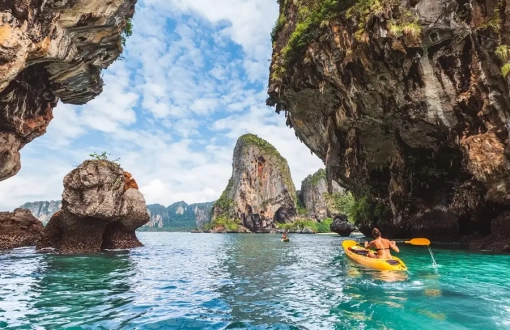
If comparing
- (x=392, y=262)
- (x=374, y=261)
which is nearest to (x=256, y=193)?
→ (x=374, y=261)

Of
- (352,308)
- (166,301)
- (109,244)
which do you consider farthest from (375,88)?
(109,244)

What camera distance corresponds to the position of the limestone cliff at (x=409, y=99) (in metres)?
16.9

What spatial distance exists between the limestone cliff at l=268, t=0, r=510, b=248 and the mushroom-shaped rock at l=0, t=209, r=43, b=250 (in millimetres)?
22532

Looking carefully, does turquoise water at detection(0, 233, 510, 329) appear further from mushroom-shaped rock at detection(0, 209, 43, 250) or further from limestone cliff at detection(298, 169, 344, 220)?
limestone cliff at detection(298, 169, 344, 220)

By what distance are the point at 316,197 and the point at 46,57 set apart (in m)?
119

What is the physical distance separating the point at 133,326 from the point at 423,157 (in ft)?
82.5

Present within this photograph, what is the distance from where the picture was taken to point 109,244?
23.7 meters

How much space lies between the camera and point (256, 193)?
395ft

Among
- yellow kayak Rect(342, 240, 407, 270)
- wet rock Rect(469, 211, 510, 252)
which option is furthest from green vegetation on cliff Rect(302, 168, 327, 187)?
yellow kayak Rect(342, 240, 407, 270)

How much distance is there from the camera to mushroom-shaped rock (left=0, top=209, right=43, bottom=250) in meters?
24.5

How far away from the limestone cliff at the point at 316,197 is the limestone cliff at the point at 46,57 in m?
108

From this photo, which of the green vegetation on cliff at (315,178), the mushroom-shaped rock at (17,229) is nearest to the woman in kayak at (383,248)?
the mushroom-shaped rock at (17,229)

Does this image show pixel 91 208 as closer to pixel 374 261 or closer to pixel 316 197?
pixel 374 261

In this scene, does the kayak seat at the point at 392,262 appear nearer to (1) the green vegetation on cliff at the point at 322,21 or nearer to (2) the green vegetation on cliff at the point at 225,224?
(1) the green vegetation on cliff at the point at 322,21
